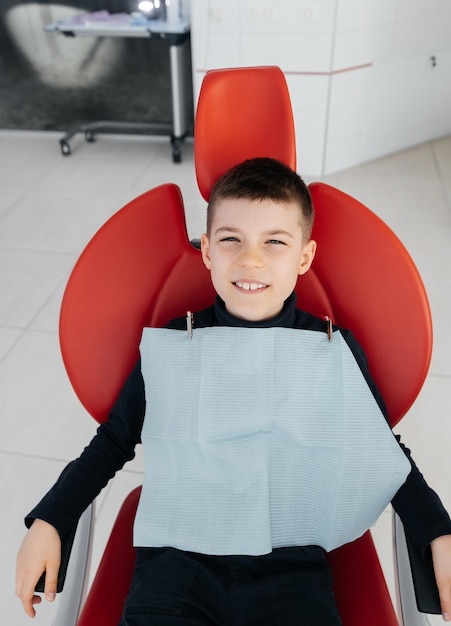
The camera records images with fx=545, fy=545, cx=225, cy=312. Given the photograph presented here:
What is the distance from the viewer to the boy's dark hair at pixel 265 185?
84cm

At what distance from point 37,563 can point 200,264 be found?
506mm

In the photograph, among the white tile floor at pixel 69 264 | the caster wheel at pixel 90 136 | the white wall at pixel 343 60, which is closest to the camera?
the white tile floor at pixel 69 264

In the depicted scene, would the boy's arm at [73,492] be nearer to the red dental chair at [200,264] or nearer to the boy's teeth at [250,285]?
the red dental chair at [200,264]

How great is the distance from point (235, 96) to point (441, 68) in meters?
3.07

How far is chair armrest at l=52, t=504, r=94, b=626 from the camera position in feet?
2.43

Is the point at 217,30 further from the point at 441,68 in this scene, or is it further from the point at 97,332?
the point at 97,332

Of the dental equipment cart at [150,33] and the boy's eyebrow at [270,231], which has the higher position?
the boy's eyebrow at [270,231]

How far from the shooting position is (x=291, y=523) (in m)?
0.82

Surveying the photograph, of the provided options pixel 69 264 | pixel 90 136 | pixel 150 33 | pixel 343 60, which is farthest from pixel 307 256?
pixel 90 136

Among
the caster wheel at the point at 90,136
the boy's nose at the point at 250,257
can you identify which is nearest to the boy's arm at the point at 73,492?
the boy's nose at the point at 250,257

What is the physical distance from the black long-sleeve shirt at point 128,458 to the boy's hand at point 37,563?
18 mm

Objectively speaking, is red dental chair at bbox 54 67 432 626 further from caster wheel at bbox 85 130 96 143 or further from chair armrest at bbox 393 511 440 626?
caster wheel at bbox 85 130 96 143

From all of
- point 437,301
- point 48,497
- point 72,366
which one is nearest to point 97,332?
point 72,366

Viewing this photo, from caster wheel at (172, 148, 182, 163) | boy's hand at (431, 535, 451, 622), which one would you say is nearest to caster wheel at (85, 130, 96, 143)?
caster wheel at (172, 148, 182, 163)
